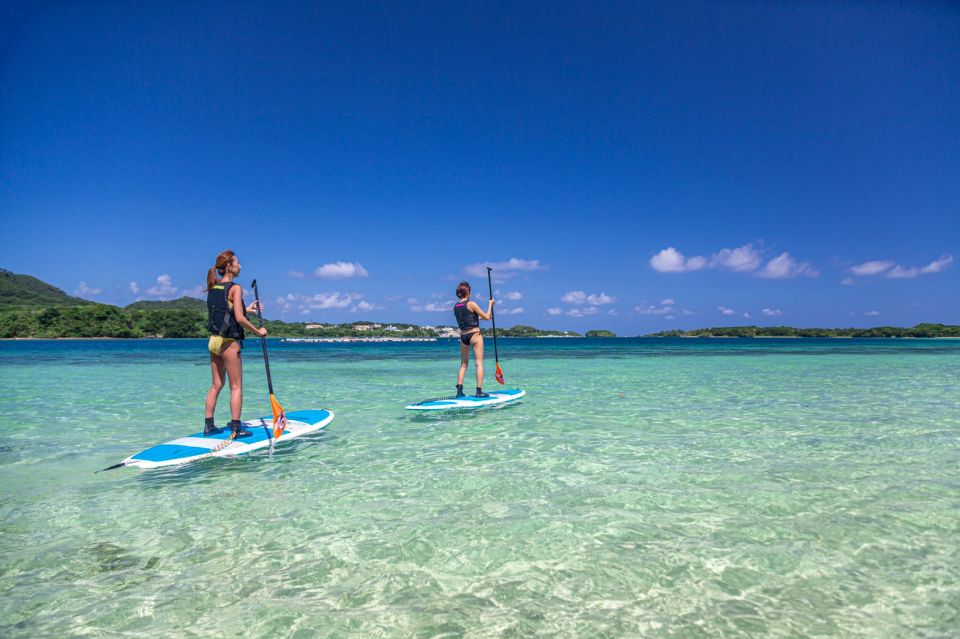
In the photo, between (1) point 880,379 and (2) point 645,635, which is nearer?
(2) point 645,635

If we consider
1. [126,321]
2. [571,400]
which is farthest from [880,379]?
[126,321]

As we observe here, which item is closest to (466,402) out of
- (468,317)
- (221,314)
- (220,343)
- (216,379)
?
(468,317)

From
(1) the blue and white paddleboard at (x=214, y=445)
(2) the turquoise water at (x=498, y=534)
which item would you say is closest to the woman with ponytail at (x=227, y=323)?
(1) the blue and white paddleboard at (x=214, y=445)

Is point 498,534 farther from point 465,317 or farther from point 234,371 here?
point 465,317

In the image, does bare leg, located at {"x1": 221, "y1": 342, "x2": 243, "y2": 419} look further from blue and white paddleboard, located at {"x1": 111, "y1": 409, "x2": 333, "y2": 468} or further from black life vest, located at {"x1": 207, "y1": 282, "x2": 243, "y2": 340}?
blue and white paddleboard, located at {"x1": 111, "y1": 409, "x2": 333, "y2": 468}

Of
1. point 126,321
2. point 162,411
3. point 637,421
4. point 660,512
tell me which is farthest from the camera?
point 126,321

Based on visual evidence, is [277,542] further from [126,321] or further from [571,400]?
[126,321]

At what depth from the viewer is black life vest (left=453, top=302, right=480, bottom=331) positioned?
523 inches

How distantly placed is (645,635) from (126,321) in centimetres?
18031

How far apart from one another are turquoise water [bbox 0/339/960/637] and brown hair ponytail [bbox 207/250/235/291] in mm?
2918

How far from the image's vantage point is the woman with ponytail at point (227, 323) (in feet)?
27.1

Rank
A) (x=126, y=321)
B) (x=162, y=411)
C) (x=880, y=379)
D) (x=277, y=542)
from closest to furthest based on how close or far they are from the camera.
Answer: (x=277, y=542) < (x=162, y=411) < (x=880, y=379) < (x=126, y=321)

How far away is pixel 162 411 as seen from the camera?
537 inches

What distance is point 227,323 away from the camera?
8.25 m
